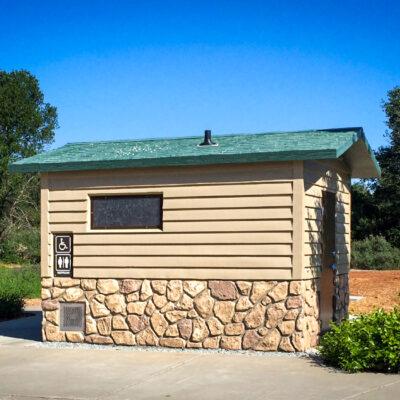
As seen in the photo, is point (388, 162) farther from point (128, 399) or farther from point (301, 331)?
point (128, 399)

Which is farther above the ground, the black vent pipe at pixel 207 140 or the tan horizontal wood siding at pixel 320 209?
the black vent pipe at pixel 207 140

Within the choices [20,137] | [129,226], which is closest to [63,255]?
[129,226]

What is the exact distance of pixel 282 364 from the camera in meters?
9.44

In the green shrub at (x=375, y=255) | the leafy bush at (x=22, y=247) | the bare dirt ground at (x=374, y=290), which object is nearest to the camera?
the bare dirt ground at (x=374, y=290)

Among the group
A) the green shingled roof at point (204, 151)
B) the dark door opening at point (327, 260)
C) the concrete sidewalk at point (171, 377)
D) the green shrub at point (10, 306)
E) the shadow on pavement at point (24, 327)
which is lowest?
the concrete sidewalk at point (171, 377)

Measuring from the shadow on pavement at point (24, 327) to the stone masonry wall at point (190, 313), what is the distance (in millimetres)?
1116

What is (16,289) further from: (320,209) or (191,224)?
(320,209)

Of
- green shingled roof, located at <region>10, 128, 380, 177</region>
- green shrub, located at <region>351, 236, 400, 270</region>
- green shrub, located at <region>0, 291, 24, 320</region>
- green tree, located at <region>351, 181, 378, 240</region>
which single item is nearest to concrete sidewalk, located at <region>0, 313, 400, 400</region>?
green shingled roof, located at <region>10, 128, 380, 177</region>

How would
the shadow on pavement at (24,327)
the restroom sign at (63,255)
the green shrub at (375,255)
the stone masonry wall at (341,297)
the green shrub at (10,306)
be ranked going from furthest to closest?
the green shrub at (375,255) < the green shrub at (10,306) < the shadow on pavement at (24,327) < the stone masonry wall at (341,297) < the restroom sign at (63,255)

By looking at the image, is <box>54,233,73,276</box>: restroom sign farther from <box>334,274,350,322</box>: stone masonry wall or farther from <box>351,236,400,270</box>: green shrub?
<box>351,236,400,270</box>: green shrub

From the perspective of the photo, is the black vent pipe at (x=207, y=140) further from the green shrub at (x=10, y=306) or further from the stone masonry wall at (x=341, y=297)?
the green shrub at (x=10, y=306)

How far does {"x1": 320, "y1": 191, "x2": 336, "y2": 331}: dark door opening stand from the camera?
37.2 ft

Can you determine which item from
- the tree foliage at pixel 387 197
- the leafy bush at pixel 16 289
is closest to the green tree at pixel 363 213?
the tree foliage at pixel 387 197

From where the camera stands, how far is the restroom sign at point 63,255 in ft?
37.6
